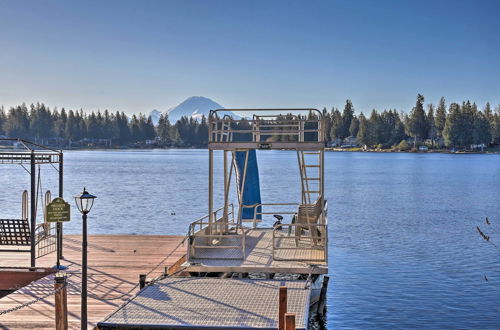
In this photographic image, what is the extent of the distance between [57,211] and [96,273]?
180 cm

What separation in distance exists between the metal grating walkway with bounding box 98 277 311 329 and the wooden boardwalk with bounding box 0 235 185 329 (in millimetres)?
536

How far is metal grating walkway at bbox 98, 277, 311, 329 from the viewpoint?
10.6 meters

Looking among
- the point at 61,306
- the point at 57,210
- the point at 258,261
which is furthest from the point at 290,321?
the point at 57,210

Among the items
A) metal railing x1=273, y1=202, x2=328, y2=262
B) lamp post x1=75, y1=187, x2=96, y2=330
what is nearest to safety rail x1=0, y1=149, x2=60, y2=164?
lamp post x1=75, y1=187, x2=96, y2=330

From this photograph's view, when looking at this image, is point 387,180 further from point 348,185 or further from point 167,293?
point 167,293

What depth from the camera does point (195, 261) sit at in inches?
585

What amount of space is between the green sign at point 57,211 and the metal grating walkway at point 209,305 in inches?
93.3

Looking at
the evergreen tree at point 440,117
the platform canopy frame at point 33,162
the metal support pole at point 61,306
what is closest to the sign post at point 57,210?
the platform canopy frame at point 33,162

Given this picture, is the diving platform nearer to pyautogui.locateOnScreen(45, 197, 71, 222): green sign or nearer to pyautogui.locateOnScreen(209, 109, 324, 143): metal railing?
pyautogui.locateOnScreen(209, 109, 324, 143): metal railing

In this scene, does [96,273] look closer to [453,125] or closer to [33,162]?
[33,162]

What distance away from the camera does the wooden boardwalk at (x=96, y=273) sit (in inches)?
436

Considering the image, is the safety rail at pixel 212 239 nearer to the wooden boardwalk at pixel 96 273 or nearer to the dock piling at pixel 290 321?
the wooden boardwalk at pixel 96 273

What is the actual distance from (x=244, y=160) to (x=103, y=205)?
3001cm

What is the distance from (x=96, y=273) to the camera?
14.7 m
